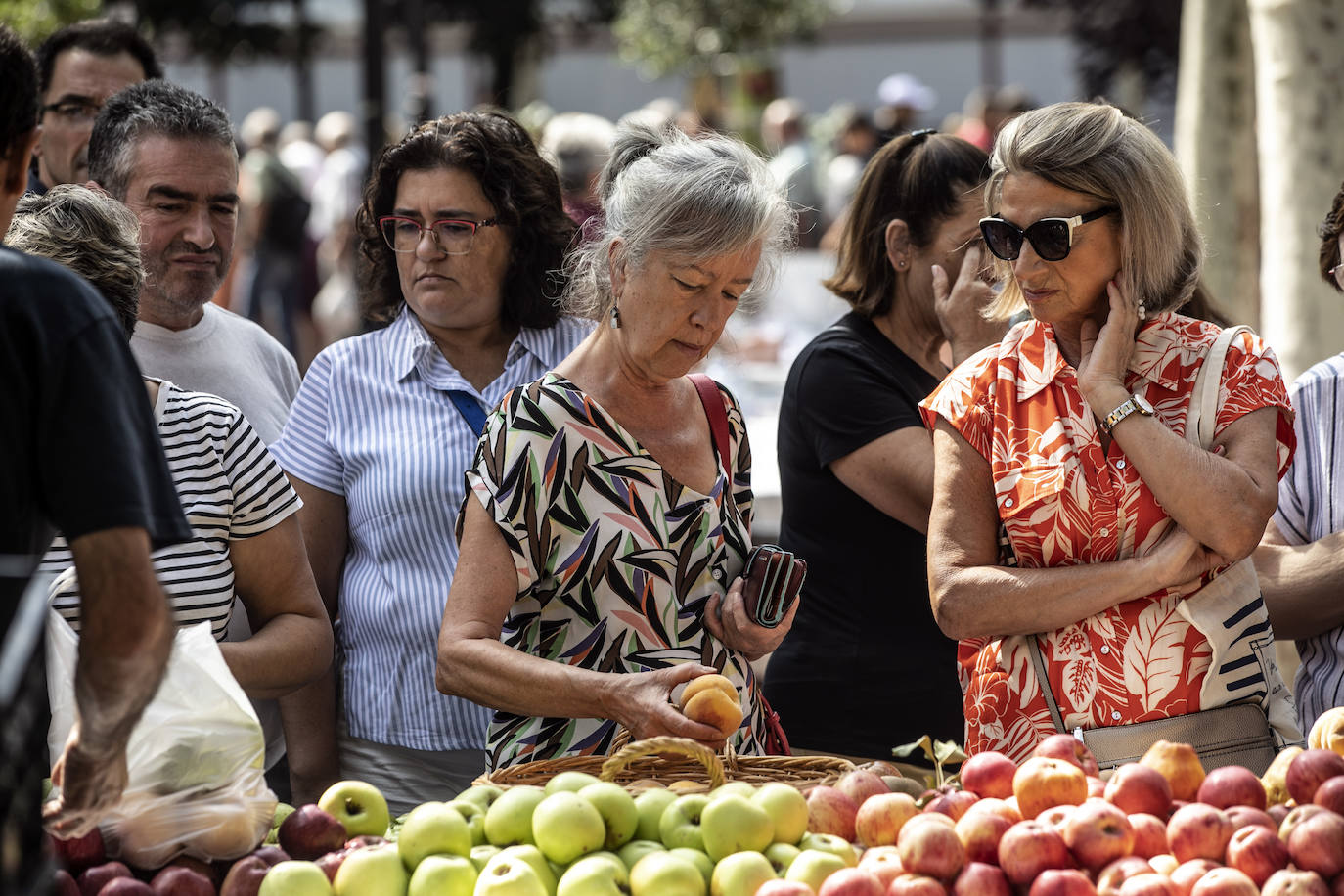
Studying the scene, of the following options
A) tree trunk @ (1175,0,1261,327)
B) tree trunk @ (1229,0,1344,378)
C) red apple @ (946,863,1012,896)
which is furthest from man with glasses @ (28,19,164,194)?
tree trunk @ (1175,0,1261,327)

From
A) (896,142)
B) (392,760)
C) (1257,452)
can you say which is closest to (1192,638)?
(1257,452)

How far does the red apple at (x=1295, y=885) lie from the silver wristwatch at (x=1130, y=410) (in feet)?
2.69

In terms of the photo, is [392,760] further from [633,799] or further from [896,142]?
[896,142]

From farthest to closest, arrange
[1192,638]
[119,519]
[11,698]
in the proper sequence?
[1192,638] → [119,519] → [11,698]

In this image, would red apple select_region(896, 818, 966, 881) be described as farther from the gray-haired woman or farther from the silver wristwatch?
the silver wristwatch

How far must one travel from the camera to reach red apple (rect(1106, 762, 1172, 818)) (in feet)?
7.39

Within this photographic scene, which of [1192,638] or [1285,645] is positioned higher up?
[1192,638]

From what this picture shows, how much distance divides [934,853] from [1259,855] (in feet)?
1.42

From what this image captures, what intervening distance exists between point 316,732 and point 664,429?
3.50 feet

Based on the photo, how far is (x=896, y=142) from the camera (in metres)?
3.55

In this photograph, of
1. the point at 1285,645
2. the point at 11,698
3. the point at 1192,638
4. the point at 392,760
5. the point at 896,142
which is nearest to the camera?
the point at 11,698

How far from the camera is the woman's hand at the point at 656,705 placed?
253 cm

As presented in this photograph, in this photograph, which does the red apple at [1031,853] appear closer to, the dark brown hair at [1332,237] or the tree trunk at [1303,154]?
the dark brown hair at [1332,237]

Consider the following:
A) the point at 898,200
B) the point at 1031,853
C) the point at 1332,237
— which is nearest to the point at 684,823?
the point at 1031,853
